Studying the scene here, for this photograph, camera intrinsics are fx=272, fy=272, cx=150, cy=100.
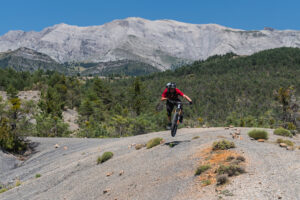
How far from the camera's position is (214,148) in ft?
38.2

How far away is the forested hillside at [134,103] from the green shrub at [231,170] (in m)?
9.21

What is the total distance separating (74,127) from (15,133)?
45.7m

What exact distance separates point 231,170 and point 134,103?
207ft

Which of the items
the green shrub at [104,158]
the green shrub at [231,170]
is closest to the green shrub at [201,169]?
the green shrub at [231,170]

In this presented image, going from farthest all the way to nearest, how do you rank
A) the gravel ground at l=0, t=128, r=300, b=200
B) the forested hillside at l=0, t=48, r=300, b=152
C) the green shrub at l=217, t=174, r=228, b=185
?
the forested hillside at l=0, t=48, r=300, b=152 < the green shrub at l=217, t=174, r=228, b=185 < the gravel ground at l=0, t=128, r=300, b=200

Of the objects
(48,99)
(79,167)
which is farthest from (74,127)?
(79,167)

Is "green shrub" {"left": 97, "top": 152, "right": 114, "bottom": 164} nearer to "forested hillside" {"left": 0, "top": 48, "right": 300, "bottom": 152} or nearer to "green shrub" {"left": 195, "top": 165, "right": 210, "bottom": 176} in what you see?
"forested hillside" {"left": 0, "top": 48, "right": 300, "bottom": 152}

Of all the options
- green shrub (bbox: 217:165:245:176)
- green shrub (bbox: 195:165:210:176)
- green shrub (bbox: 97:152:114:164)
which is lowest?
green shrub (bbox: 97:152:114:164)

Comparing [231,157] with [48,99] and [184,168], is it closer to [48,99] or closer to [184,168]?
[184,168]

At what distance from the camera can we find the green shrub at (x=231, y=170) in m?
8.68

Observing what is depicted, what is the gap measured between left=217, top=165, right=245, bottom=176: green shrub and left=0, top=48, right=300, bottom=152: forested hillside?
363 inches

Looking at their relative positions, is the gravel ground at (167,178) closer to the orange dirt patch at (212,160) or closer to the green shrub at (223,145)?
the orange dirt patch at (212,160)

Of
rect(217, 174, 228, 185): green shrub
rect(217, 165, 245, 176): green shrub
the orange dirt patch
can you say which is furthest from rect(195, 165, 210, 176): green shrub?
rect(217, 174, 228, 185): green shrub

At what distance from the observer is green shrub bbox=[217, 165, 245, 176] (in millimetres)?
8680
